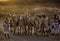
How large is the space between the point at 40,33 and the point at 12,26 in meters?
0.55

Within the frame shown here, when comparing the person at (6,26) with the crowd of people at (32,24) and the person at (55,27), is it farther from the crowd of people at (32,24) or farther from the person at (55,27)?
the person at (55,27)

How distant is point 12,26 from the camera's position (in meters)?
3.03

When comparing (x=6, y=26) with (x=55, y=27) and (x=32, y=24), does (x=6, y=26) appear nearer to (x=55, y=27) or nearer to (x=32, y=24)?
(x=32, y=24)

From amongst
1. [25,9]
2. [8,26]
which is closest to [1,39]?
[8,26]

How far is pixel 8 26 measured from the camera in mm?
3043

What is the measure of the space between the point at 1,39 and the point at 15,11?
61cm

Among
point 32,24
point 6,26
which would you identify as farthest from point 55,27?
point 6,26

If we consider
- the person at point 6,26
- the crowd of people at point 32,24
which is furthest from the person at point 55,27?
the person at point 6,26

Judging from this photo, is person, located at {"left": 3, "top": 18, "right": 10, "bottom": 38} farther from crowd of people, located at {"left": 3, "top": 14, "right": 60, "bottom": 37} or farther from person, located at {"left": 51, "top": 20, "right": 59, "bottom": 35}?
person, located at {"left": 51, "top": 20, "right": 59, "bottom": 35}

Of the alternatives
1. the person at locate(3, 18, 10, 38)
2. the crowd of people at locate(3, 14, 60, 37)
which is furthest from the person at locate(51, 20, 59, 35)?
the person at locate(3, 18, 10, 38)

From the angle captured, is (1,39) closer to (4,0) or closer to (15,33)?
(15,33)

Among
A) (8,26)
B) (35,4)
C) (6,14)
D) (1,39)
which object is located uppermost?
(35,4)

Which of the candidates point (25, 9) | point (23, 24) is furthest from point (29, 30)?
point (25, 9)

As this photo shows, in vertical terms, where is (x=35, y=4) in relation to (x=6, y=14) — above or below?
above
